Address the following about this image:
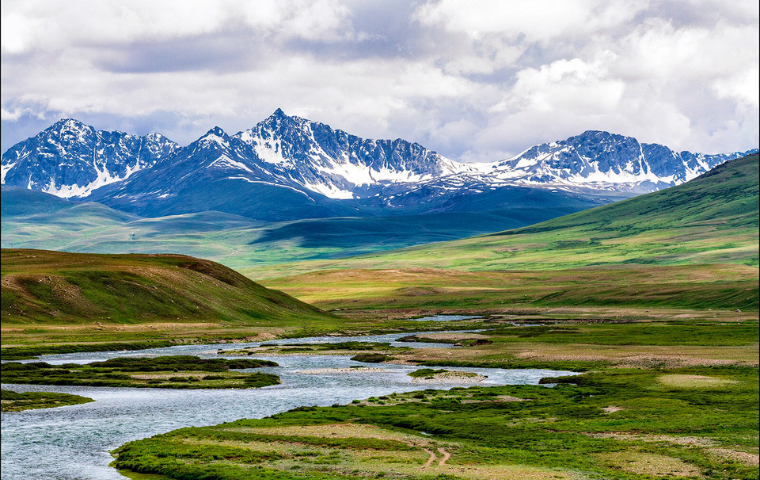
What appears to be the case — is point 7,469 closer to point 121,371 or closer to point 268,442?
point 268,442

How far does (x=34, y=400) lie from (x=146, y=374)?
1009 inches

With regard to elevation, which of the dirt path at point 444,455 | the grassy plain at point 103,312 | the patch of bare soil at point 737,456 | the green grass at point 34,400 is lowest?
the patch of bare soil at point 737,456

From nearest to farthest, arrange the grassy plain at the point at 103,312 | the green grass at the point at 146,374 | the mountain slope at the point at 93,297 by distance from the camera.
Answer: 1. the green grass at the point at 146,374
2. the grassy plain at the point at 103,312
3. the mountain slope at the point at 93,297

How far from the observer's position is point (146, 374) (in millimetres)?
108562

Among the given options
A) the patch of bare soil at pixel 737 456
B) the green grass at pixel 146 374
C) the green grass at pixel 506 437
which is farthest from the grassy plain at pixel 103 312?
the patch of bare soil at pixel 737 456

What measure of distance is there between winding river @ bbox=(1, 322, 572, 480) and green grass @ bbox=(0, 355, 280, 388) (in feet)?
9.67

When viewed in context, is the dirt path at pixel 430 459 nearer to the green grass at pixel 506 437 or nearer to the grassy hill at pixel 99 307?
the green grass at pixel 506 437

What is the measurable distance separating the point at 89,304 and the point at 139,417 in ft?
357

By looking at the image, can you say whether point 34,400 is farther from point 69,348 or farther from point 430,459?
point 69,348

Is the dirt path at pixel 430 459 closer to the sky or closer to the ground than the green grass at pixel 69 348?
closer to the ground

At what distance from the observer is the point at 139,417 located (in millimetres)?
77312

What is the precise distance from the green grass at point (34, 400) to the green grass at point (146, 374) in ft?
37.3

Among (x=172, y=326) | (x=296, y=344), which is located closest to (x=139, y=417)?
(x=296, y=344)

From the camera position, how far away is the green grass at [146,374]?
99.6 m
